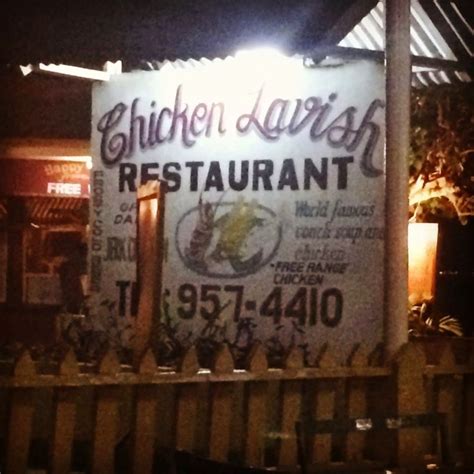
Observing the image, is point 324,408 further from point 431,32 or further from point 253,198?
point 431,32

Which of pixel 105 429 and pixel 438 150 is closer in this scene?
pixel 105 429

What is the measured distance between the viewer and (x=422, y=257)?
32.4 feet

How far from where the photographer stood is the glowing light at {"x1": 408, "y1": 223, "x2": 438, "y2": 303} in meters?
9.86

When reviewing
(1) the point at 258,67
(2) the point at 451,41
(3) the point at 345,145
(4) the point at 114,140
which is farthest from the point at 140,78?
(2) the point at 451,41

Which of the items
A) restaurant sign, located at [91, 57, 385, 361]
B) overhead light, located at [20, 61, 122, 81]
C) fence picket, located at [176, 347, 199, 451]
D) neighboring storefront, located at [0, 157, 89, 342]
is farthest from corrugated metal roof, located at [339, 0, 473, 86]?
neighboring storefront, located at [0, 157, 89, 342]

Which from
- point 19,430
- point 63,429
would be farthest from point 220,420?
point 19,430

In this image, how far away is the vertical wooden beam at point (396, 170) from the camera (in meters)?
7.53

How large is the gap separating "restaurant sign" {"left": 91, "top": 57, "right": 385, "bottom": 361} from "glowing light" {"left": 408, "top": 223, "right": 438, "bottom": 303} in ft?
5.15

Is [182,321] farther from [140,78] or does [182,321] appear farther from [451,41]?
[451,41]

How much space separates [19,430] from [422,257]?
15.3 ft

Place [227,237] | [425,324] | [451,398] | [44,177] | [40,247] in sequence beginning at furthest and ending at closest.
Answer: [40,247] → [44,177] → [425,324] → [227,237] → [451,398]

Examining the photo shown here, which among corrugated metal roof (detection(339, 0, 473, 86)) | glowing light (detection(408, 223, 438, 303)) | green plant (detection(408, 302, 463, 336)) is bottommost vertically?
green plant (detection(408, 302, 463, 336))

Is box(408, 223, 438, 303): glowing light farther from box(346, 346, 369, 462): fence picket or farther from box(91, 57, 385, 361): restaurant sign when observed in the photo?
box(346, 346, 369, 462): fence picket

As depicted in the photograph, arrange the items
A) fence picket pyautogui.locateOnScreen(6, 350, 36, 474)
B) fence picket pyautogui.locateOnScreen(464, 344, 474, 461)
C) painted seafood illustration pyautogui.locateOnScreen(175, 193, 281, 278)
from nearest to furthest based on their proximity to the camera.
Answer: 1. fence picket pyautogui.locateOnScreen(6, 350, 36, 474)
2. fence picket pyautogui.locateOnScreen(464, 344, 474, 461)
3. painted seafood illustration pyautogui.locateOnScreen(175, 193, 281, 278)
